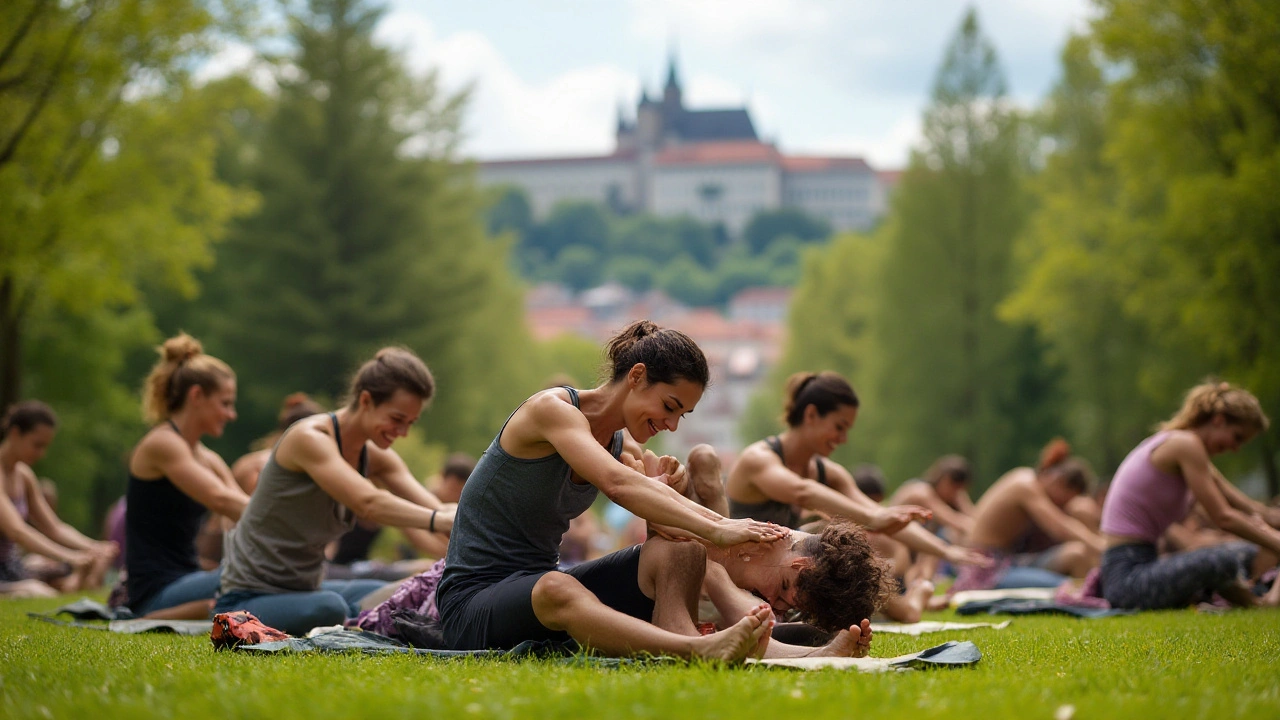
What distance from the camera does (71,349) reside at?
28609 millimetres

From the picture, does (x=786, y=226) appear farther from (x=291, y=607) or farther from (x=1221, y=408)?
(x=291, y=607)

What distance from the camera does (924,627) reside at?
318 inches

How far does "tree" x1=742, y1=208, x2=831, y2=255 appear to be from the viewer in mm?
197500

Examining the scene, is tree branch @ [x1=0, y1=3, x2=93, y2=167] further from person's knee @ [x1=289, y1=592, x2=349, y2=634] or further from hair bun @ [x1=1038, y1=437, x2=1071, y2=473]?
hair bun @ [x1=1038, y1=437, x2=1071, y2=473]

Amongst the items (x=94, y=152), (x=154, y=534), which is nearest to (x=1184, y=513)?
(x=154, y=534)

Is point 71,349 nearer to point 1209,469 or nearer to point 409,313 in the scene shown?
point 409,313

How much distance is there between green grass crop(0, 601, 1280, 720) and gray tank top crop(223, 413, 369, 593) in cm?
103

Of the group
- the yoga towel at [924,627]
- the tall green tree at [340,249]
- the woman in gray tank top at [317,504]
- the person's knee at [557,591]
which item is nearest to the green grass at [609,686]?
→ the person's knee at [557,591]

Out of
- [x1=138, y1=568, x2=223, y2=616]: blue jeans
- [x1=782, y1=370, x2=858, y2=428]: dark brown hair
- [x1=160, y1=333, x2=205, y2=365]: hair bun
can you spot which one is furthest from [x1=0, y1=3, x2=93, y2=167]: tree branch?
[x1=782, y1=370, x2=858, y2=428]: dark brown hair

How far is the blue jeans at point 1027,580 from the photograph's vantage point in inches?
468

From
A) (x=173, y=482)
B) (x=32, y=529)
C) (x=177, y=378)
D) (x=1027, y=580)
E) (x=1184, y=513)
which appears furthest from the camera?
(x=32, y=529)

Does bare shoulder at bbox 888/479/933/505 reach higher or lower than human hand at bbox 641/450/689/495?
lower

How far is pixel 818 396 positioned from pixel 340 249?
2786 cm

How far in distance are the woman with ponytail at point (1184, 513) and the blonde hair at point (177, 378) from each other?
20.0 ft
